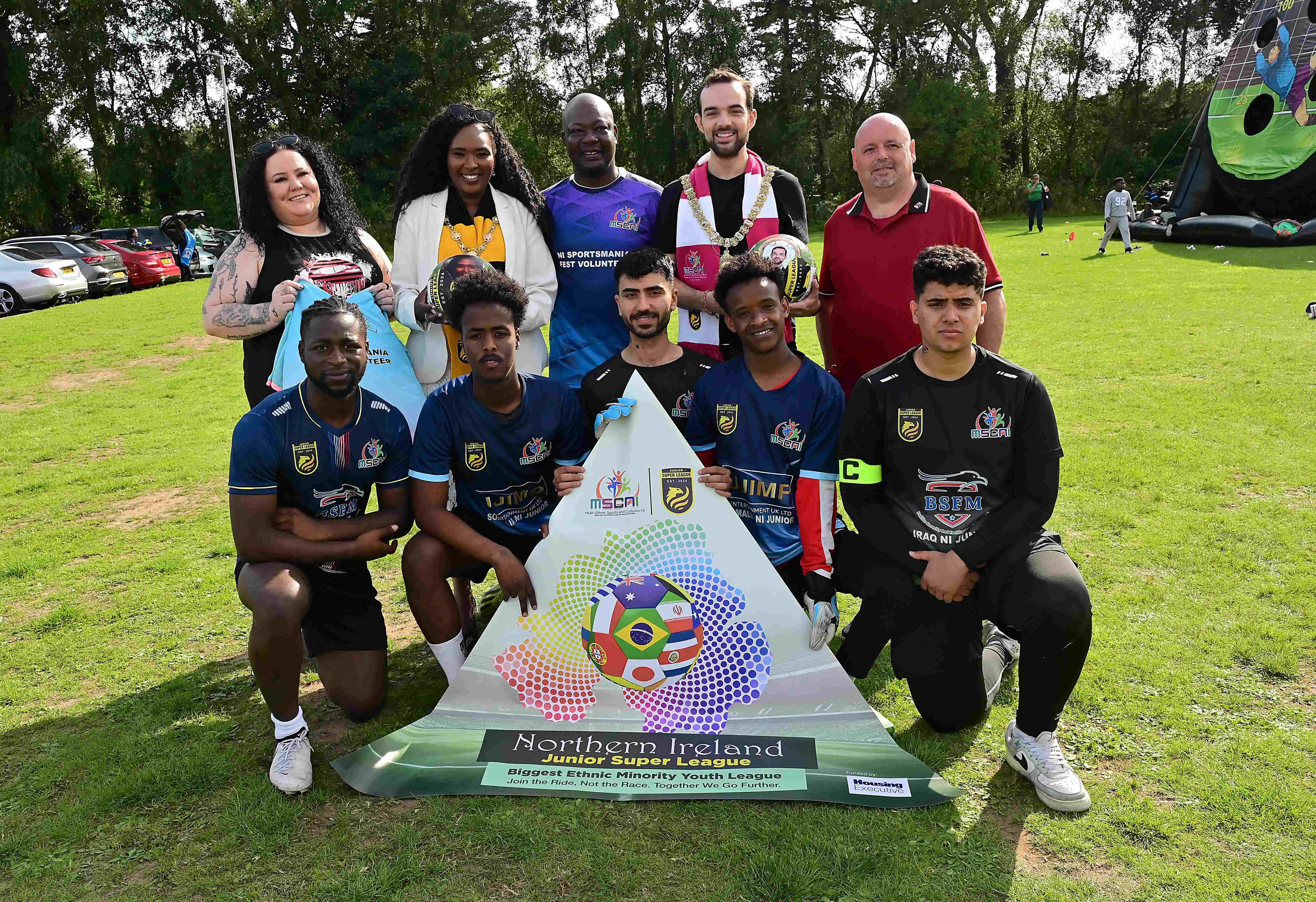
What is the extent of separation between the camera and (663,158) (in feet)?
128

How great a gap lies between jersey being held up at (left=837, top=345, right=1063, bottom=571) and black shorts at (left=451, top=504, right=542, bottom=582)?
156 centimetres

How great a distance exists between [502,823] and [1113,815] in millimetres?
2220

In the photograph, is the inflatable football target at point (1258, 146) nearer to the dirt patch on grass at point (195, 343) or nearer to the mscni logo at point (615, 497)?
the mscni logo at point (615, 497)

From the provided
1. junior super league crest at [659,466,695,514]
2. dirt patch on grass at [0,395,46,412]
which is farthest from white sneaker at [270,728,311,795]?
dirt patch on grass at [0,395,46,412]

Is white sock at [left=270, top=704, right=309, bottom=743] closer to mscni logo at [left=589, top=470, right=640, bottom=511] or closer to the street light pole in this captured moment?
mscni logo at [left=589, top=470, right=640, bottom=511]

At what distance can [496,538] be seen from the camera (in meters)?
4.27

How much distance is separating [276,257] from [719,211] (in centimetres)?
233

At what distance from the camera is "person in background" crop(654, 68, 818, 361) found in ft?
15.5

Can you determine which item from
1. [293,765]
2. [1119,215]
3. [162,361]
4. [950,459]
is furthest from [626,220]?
[1119,215]

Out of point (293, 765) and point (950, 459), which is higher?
point (950, 459)

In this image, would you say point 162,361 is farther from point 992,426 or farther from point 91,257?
point 992,426

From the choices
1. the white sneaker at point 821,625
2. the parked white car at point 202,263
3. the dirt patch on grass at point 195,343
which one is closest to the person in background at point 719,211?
the white sneaker at point 821,625

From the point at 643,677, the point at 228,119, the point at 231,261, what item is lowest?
the point at 643,677

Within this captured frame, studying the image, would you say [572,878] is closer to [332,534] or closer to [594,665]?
[594,665]
